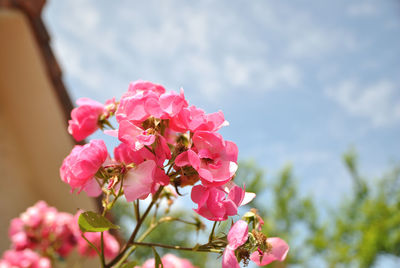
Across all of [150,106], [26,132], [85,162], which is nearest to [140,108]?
[150,106]

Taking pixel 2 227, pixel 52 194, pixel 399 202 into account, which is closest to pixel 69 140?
pixel 52 194

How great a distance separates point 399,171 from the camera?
977 cm

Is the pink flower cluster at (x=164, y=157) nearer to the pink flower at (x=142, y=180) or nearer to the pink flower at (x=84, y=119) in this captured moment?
the pink flower at (x=142, y=180)

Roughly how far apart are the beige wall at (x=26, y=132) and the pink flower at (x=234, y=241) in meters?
2.46

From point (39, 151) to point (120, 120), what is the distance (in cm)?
296

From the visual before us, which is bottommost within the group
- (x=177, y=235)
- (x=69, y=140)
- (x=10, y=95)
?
(x=69, y=140)

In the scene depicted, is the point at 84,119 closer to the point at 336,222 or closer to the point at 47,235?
the point at 47,235

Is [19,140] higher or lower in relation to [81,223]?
higher

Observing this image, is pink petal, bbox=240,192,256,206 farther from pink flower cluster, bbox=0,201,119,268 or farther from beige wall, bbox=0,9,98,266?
beige wall, bbox=0,9,98,266

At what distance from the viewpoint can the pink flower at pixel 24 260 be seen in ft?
4.20

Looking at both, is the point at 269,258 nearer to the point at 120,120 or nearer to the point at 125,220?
the point at 120,120

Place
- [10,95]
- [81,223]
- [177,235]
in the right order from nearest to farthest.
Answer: [81,223], [10,95], [177,235]

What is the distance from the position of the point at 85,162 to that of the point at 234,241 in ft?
0.86

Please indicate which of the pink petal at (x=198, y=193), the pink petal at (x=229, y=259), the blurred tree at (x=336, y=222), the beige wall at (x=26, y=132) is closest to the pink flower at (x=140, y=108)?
the pink petal at (x=198, y=193)
